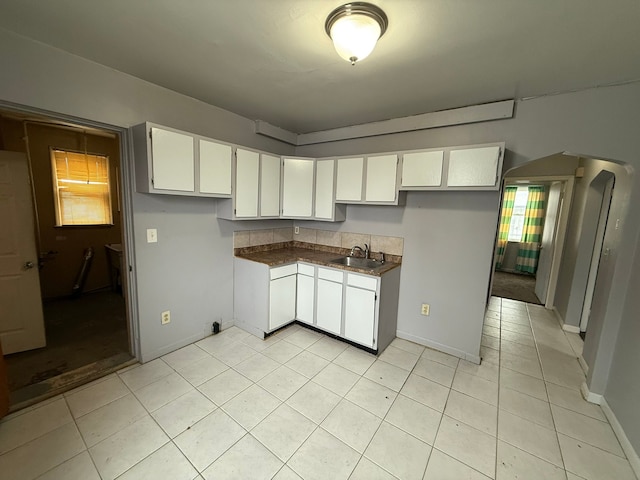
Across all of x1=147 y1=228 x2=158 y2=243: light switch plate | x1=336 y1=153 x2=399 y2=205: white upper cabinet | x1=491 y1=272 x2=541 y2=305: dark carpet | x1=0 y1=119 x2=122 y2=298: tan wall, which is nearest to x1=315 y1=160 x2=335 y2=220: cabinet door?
x1=336 y1=153 x2=399 y2=205: white upper cabinet

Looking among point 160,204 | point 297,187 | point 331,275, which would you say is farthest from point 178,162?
point 331,275

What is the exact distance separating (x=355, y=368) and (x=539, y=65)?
2.69 meters

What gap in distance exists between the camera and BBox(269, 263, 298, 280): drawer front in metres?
2.75

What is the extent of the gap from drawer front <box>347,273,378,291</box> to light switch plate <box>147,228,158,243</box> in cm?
185

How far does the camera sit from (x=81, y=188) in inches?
147

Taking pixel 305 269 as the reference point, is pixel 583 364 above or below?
below

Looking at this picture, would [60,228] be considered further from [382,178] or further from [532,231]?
[532,231]

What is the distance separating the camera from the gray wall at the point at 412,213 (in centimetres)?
177

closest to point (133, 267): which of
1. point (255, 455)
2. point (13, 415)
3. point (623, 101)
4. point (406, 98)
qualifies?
point (13, 415)

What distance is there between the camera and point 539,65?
1679 millimetres

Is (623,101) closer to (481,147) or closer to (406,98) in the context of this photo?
(481,147)

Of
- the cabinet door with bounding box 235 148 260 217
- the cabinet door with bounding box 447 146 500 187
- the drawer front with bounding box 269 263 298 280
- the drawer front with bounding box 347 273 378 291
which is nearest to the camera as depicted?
the cabinet door with bounding box 447 146 500 187

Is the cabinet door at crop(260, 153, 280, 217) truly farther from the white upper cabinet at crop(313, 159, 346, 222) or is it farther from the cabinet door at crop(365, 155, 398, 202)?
the cabinet door at crop(365, 155, 398, 202)

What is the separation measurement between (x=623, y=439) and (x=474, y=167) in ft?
6.88
